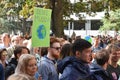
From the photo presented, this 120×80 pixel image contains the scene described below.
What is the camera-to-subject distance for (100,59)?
5777 millimetres

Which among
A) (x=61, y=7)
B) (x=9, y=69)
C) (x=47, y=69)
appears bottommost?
(x=61, y=7)

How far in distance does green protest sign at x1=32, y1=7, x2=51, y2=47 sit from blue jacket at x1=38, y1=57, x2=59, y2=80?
282mm

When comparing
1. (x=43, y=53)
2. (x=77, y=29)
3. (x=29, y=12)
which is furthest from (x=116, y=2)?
(x=77, y=29)

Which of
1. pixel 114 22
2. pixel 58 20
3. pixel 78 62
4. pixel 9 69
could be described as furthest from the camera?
pixel 114 22

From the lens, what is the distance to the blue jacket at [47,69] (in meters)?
6.23

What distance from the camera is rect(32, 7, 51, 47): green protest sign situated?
6.32 m

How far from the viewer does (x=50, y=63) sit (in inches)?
251

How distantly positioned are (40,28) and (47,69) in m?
0.71

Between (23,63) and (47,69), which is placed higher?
(23,63)

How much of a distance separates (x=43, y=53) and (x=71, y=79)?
1.90 metres

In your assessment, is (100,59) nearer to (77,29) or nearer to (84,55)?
(84,55)

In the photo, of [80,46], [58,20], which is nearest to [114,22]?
[58,20]

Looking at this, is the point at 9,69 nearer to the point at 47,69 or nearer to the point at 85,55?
the point at 47,69

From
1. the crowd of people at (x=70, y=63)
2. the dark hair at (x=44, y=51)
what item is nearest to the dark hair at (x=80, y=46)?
the crowd of people at (x=70, y=63)
